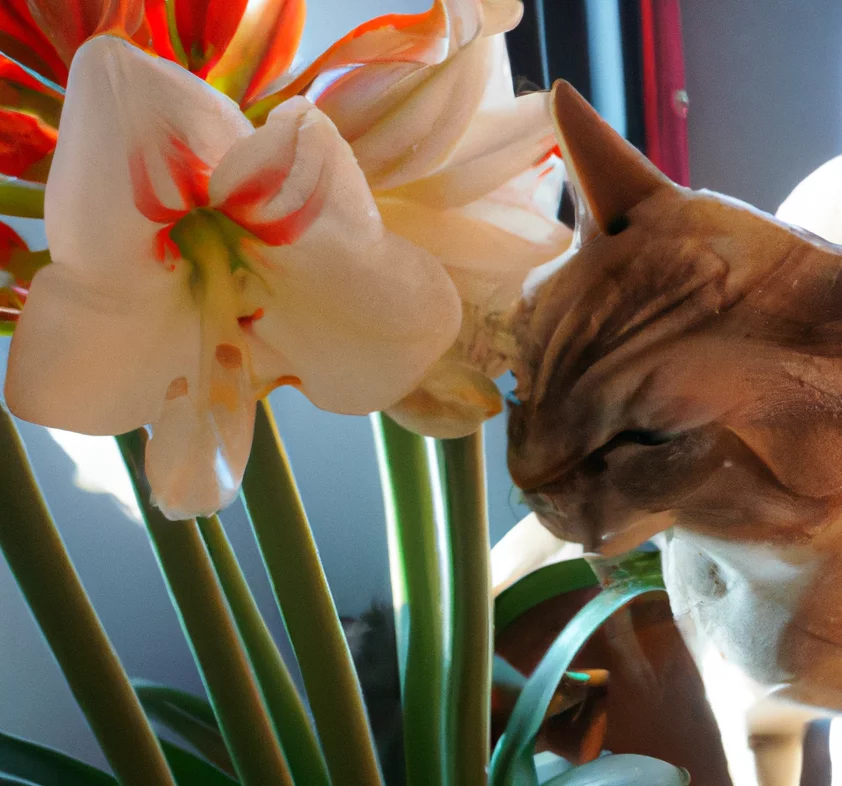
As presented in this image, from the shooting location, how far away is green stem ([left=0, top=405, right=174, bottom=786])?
228 millimetres

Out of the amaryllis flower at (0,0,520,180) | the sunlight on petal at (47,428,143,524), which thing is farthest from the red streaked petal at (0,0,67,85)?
the sunlight on petal at (47,428,143,524)

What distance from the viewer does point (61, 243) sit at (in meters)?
0.15

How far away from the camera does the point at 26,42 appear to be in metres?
0.19

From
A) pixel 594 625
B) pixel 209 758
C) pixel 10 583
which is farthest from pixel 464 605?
pixel 10 583

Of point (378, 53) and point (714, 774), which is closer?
point (378, 53)

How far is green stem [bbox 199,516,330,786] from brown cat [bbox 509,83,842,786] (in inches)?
5.6

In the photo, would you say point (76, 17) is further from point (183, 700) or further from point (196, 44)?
point (183, 700)

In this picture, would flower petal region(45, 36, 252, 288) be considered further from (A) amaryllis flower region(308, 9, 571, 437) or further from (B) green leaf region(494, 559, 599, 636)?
(B) green leaf region(494, 559, 599, 636)

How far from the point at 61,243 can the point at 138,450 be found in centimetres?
11

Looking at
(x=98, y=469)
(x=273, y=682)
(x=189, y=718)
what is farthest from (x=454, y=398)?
(x=98, y=469)

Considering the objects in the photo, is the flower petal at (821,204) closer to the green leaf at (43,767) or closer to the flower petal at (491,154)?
the flower petal at (491,154)

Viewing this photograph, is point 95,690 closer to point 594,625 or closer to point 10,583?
point 594,625

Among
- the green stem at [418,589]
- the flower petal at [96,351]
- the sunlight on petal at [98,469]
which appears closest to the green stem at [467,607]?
the green stem at [418,589]

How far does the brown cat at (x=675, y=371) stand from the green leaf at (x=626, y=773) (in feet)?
0.45
